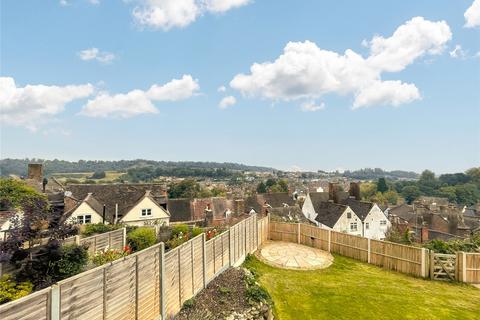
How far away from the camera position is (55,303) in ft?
15.1

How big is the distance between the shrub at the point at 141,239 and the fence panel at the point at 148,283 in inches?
271

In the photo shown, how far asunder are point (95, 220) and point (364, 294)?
88.2 feet

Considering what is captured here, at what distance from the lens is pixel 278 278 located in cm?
1422

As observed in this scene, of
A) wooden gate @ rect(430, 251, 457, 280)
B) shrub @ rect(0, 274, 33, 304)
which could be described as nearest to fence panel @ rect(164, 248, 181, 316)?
shrub @ rect(0, 274, 33, 304)

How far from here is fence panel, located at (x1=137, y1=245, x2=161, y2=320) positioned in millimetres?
6785

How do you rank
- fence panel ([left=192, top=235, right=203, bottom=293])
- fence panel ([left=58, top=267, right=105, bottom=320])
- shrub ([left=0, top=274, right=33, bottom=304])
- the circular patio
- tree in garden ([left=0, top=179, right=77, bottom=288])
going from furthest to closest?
the circular patio < fence panel ([left=192, top=235, right=203, bottom=293]) < tree in garden ([left=0, top=179, right=77, bottom=288]) < shrub ([left=0, top=274, right=33, bottom=304]) < fence panel ([left=58, top=267, right=105, bottom=320])

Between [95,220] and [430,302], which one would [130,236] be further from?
[95,220]

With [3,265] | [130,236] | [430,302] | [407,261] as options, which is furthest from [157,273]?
[407,261]

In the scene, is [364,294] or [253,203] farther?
[253,203]

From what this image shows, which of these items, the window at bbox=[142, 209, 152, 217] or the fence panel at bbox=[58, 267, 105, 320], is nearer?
the fence panel at bbox=[58, 267, 105, 320]

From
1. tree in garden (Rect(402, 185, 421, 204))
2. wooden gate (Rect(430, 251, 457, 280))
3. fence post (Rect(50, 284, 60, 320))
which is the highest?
fence post (Rect(50, 284, 60, 320))

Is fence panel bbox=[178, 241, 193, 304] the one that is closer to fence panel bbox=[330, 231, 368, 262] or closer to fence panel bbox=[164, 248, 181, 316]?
fence panel bbox=[164, 248, 181, 316]

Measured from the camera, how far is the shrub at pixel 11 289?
19.9 ft

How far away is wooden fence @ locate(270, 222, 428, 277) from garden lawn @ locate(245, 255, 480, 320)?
61 cm
